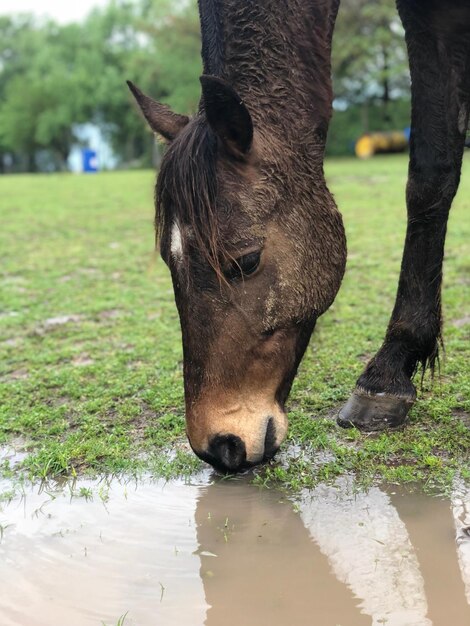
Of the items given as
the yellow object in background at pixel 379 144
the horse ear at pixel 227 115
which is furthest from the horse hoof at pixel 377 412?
the yellow object in background at pixel 379 144

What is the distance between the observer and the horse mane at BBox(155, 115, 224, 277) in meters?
2.46

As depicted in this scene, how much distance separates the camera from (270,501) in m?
2.68

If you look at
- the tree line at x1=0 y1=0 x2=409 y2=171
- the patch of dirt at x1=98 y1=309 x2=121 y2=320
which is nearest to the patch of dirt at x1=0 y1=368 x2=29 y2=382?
the patch of dirt at x1=98 y1=309 x2=121 y2=320

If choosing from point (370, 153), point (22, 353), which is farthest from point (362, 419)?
point (370, 153)

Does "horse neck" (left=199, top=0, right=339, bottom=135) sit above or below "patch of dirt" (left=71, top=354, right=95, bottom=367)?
above

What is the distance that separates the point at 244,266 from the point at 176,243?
26cm

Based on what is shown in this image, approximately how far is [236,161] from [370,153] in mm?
29419

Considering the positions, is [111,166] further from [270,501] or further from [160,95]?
[270,501]

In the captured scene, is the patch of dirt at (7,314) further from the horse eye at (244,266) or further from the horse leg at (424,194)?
the horse eye at (244,266)

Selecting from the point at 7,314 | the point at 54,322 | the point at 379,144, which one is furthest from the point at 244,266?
the point at 379,144

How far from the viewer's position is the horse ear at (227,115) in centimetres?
235

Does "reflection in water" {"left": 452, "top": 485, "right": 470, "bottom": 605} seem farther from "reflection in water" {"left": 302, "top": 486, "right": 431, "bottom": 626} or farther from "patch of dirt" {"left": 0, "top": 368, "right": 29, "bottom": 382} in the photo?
"patch of dirt" {"left": 0, "top": 368, "right": 29, "bottom": 382}

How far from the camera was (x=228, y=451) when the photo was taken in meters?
2.44

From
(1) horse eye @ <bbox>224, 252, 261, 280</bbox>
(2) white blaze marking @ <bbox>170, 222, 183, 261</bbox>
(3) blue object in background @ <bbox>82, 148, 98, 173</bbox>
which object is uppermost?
(3) blue object in background @ <bbox>82, 148, 98, 173</bbox>
